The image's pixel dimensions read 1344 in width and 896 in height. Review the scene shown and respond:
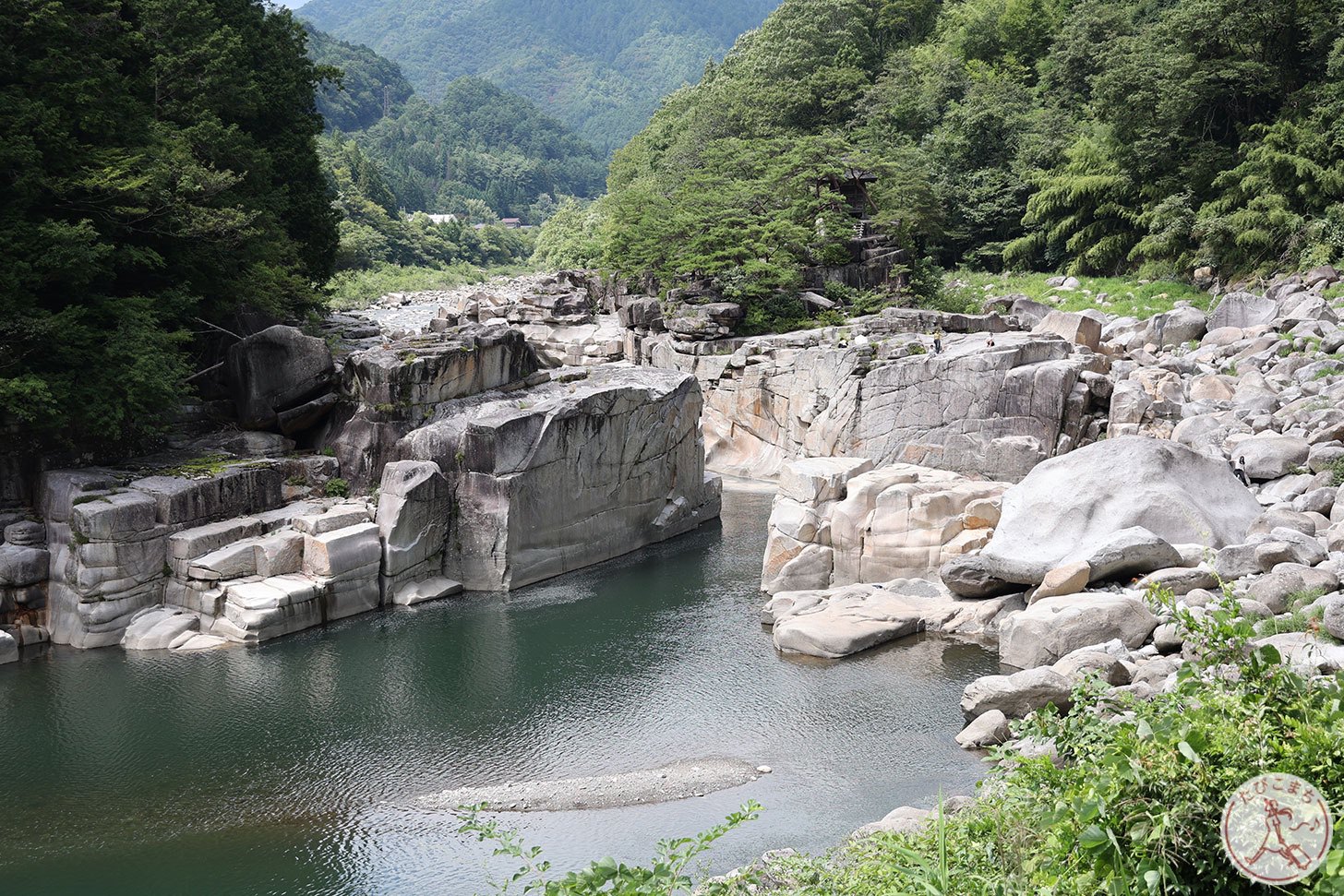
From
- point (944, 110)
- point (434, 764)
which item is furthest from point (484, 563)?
point (944, 110)

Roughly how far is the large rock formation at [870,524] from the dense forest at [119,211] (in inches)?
491

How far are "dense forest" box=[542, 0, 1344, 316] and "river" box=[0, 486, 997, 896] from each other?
2076cm

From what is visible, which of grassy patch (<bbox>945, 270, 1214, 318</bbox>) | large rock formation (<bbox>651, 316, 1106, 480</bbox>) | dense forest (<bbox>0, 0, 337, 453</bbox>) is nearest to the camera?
dense forest (<bbox>0, 0, 337, 453</bbox>)

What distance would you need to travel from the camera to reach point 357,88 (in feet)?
427

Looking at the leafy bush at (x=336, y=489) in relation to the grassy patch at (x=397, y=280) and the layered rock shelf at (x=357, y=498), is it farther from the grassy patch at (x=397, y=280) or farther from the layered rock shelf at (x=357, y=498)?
the grassy patch at (x=397, y=280)

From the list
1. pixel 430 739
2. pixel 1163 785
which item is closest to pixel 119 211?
pixel 430 739

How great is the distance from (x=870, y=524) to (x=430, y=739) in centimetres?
966

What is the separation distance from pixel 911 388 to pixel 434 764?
1801 centimetres

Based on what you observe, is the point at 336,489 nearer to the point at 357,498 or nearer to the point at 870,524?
the point at 357,498

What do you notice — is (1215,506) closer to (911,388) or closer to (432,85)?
(911,388)

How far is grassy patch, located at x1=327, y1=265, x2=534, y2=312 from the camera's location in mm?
61562

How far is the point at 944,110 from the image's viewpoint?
51.9m

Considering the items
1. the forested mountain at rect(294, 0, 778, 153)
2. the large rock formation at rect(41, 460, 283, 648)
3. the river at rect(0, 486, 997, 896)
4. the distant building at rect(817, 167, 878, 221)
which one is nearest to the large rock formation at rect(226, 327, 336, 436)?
the large rock formation at rect(41, 460, 283, 648)

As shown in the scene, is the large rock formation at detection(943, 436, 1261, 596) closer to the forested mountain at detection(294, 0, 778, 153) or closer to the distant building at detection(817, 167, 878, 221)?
the distant building at detection(817, 167, 878, 221)
